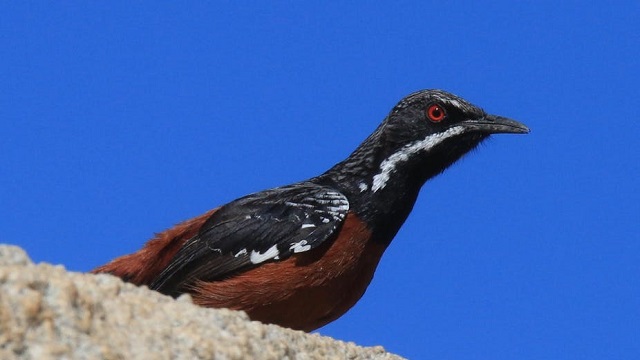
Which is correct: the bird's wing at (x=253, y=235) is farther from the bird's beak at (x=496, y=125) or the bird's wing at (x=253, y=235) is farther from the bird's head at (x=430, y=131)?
the bird's beak at (x=496, y=125)

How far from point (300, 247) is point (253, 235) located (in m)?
0.46

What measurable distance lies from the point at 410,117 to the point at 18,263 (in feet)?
19.1

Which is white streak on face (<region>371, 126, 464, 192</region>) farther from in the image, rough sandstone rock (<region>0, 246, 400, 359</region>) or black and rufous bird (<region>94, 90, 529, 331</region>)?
rough sandstone rock (<region>0, 246, 400, 359</region>)

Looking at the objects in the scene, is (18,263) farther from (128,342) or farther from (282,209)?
(282,209)

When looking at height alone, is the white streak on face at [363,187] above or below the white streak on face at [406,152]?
below

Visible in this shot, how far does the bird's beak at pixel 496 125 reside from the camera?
984cm

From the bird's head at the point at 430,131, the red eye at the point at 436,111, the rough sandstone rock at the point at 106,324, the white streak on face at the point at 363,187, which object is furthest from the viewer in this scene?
the red eye at the point at 436,111

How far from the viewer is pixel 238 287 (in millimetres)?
8438

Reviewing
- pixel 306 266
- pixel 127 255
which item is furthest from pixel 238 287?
pixel 127 255

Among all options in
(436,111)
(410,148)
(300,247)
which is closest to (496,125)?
(436,111)

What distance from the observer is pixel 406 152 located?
9.62 m

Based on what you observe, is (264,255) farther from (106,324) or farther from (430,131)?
(106,324)

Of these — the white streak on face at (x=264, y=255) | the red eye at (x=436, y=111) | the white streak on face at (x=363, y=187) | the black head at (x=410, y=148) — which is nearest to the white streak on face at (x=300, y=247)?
the white streak on face at (x=264, y=255)

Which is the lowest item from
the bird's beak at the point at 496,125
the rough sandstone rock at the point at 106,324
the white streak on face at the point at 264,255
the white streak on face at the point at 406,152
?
the rough sandstone rock at the point at 106,324
